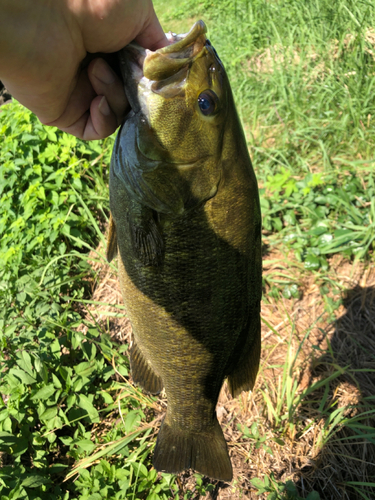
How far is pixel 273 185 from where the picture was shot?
3.62m

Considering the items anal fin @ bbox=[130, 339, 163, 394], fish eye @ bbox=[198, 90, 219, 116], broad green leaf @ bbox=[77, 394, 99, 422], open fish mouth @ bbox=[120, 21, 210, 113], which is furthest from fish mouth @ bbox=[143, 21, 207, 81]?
broad green leaf @ bbox=[77, 394, 99, 422]

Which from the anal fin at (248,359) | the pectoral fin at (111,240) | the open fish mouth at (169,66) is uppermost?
the open fish mouth at (169,66)

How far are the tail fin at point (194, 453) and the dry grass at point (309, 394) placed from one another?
1.96ft

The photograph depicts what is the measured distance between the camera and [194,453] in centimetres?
181

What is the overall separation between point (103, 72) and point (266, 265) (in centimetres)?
234

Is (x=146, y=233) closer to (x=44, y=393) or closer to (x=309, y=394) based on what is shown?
(x=44, y=393)

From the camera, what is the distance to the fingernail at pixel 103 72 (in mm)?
1542

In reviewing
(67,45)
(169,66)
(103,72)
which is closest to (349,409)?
(169,66)

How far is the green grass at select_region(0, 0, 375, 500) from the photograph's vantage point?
231cm

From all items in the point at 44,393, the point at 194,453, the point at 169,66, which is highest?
the point at 169,66

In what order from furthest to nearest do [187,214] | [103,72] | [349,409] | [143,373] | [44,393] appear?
[349,409]
[44,393]
[143,373]
[103,72]
[187,214]

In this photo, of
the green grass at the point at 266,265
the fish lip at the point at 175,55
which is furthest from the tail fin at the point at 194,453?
the fish lip at the point at 175,55

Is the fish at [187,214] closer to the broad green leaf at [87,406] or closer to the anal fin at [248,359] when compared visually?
the anal fin at [248,359]

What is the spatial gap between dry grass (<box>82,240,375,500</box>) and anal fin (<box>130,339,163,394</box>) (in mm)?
871
